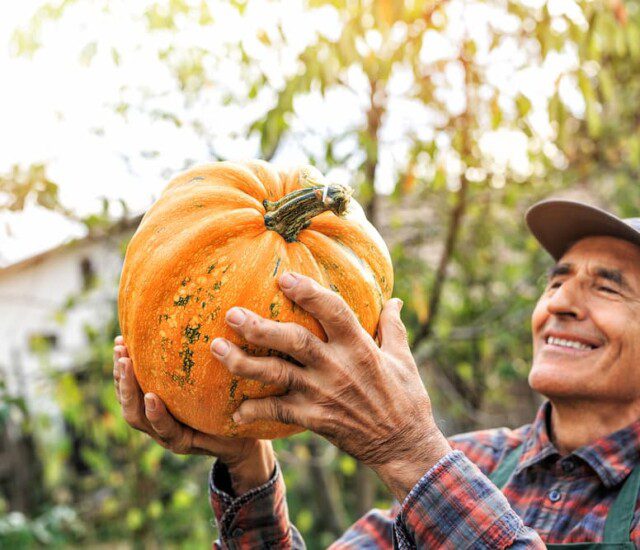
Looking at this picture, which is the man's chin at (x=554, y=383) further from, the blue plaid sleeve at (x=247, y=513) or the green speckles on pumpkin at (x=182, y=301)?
the green speckles on pumpkin at (x=182, y=301)

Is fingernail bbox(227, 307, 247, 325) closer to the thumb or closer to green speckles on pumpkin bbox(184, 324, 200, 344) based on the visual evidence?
green speckles on pumpkin bbox(184, 324, 200, 344)

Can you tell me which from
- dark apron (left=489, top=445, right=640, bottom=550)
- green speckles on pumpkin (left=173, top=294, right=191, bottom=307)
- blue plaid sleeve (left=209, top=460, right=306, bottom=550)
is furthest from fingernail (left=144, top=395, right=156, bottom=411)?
dark apron (left=489, top=445, right=640, bottom=550)

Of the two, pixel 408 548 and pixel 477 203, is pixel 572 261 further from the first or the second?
pixel 477 203

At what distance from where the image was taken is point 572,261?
2.42m

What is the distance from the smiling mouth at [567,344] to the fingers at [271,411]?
1.11 meters

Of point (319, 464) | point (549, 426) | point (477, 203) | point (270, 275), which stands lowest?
point (319, 464)

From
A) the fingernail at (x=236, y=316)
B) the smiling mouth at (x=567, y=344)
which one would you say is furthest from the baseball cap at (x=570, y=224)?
the fingernail at (x=236, y=316)

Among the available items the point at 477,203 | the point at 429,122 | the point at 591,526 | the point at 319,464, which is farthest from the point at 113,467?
the point at 591,526

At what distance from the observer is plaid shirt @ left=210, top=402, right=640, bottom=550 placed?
60.6 inches

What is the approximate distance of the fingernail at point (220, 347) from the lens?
1.40m

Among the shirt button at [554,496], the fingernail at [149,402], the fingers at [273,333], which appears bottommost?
the shirt button at [554,496]

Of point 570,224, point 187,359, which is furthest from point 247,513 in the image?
point 570,224

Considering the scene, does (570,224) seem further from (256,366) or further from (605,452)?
(256,366)

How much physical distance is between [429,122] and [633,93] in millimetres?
3286
